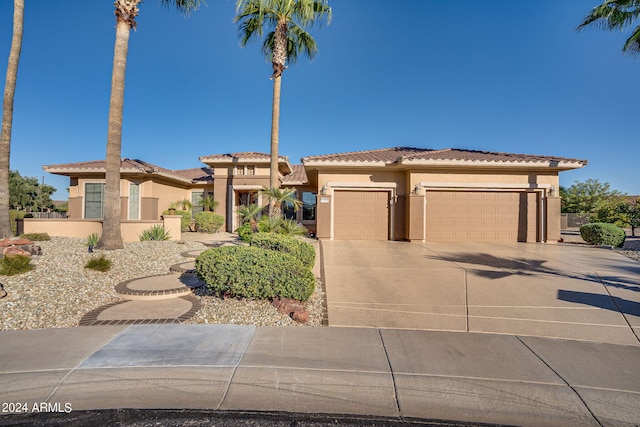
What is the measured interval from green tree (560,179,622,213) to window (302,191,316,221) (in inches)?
1061

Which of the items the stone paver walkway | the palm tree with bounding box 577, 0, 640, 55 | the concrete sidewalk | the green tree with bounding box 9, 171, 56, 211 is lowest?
the concrete sidewalk

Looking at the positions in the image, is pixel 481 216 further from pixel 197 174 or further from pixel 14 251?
pixel 197 174

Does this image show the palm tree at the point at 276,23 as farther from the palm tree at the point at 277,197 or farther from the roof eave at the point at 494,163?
the roof eave at the point at 494,163

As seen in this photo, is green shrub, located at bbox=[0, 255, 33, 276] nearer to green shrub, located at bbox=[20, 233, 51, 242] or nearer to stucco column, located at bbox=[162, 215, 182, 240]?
green shrub, located at bbox=[20, 233, 51, 242]

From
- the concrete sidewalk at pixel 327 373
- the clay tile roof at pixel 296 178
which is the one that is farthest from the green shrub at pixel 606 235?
the clay tile roof at pixel 296 178

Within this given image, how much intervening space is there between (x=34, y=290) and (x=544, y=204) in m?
18.5

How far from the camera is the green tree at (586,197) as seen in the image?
2816 centimetres

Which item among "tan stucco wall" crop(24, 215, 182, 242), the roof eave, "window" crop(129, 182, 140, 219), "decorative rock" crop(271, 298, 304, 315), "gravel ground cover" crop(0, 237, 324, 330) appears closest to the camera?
"gravel ground cover" crop(0, 237, 324, 330)

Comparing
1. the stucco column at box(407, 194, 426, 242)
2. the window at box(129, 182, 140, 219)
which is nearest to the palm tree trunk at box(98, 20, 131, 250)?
the window at box(129, 182, 140, 219)

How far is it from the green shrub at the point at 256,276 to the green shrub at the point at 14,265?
4256 mm

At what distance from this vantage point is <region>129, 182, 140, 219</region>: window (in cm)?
1708

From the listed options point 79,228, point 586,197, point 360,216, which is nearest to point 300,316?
point 360,216

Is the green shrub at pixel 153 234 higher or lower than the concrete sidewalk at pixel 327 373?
higher

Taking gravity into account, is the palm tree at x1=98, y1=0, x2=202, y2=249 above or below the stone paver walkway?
above
